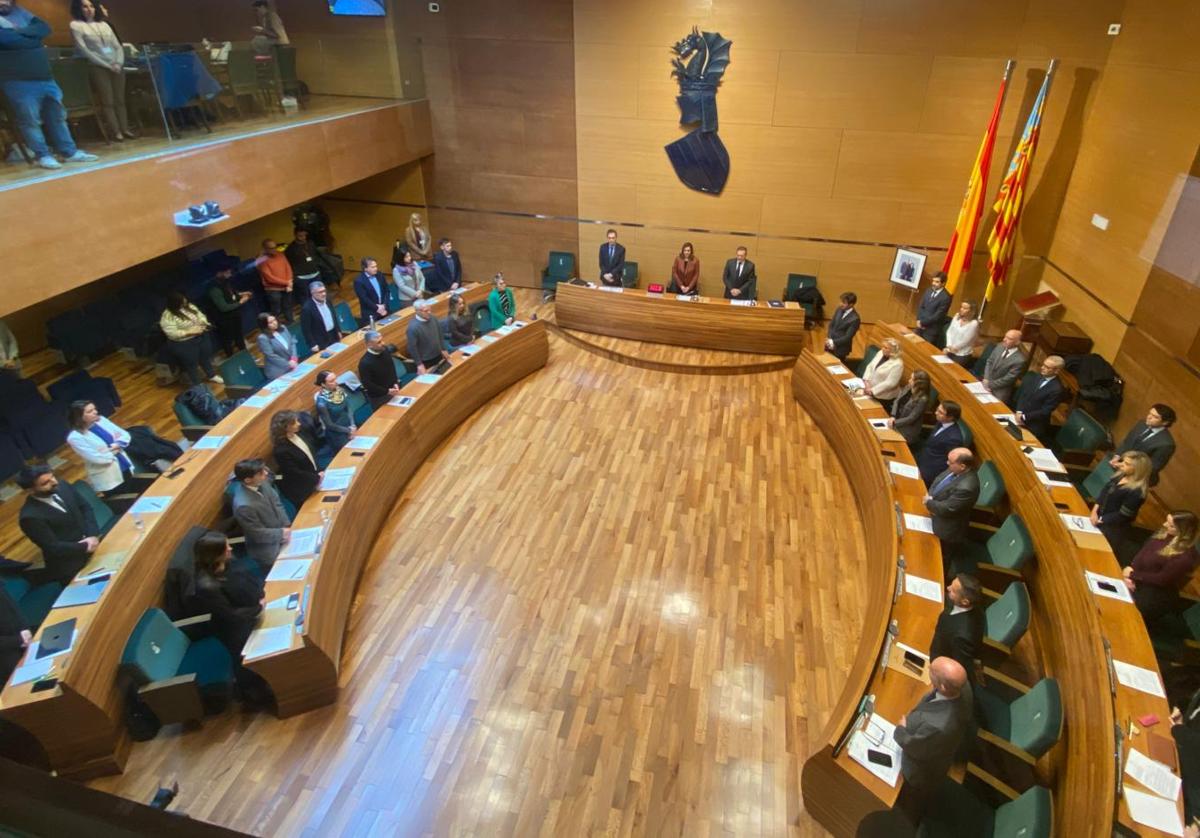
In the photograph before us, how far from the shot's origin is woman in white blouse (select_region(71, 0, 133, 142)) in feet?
17.3

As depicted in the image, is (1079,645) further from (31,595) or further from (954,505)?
(31,595)

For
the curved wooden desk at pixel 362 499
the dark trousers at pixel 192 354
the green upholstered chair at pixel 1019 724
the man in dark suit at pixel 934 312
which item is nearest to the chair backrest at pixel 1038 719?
the green upholstered chair at pixel 1019 724

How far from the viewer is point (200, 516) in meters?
4.64

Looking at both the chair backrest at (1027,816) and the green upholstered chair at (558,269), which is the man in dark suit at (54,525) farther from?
the green upholstered chair at (558,269)

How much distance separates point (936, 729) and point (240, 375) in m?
6.14

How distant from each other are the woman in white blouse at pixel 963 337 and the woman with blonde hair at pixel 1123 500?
261cm

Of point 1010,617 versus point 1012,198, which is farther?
point 1012,198

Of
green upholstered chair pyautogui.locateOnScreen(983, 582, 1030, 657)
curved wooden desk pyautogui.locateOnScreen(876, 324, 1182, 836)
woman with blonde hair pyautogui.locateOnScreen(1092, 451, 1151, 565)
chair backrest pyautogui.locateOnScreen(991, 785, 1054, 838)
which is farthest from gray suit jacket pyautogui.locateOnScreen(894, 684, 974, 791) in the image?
woman with blonde hair pyautogui.locateOnScreen(1092, 451, 1151, 565)

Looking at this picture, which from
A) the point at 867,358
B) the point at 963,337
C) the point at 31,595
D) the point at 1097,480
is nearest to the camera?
the point at 31,595

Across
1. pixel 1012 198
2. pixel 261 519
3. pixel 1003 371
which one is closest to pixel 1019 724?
pixel 1003 371

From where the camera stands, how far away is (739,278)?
8.51 metres

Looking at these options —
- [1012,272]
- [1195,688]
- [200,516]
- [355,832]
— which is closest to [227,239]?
[200,516]

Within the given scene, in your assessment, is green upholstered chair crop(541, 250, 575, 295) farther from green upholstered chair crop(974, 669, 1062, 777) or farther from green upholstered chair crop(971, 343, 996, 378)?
green upholstered chair crop(974, 669, 1062, 777)

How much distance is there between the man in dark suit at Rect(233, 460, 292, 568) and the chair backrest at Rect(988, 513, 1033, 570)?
465 centimetres
